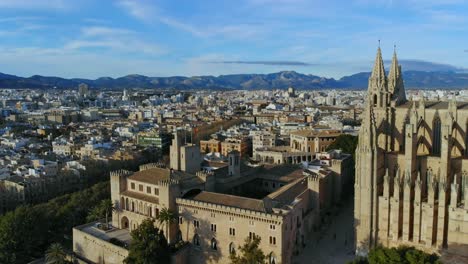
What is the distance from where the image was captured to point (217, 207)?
3931 centimetres

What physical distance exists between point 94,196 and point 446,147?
130 ft

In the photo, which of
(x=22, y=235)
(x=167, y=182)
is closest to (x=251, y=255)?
(x=167, y=182)

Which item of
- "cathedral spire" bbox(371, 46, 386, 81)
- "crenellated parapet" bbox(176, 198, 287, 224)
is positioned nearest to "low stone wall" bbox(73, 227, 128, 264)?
"crenellated parapet" bbox(176, 198, 287, 224)

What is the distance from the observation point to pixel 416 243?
120 ft

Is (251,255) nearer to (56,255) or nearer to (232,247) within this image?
(232,247)

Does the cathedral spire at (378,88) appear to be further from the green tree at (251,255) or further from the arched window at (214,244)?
the arched window at (214,244)

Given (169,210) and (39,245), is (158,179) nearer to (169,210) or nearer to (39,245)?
(169,210)

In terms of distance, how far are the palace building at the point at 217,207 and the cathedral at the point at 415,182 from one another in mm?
6432

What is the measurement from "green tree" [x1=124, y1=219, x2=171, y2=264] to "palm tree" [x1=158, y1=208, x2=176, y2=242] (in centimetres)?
158

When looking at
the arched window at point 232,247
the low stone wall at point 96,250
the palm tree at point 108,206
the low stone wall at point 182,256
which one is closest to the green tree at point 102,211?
the palm tree at point 108,206

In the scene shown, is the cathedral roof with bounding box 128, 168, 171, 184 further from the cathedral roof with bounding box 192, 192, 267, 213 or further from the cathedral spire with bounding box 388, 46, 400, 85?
the cathedral spire with bounding box 388, 46, 400, 85

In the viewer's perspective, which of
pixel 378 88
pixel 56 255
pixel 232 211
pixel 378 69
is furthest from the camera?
pixel 378 69

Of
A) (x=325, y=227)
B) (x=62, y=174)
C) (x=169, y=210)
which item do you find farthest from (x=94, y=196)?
(x=325, y=227)

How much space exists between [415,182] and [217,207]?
658 inches
